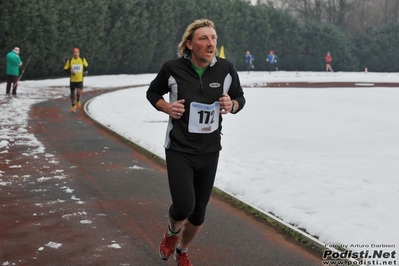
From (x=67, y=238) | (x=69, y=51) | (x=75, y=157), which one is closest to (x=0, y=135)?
(x=75, y=157)

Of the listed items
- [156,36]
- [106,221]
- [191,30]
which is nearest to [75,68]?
[106,221]

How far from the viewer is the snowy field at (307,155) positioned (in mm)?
6516

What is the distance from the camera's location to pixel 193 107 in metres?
4.77

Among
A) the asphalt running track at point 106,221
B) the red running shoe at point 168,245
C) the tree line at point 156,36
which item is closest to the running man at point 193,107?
the red running shoe at point 168,245

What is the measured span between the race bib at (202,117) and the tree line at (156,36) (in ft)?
91.0

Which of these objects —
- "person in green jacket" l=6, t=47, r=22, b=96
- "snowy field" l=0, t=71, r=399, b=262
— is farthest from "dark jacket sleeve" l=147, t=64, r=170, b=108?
"person in green jacket" l=6, t=47, r=22, b=96

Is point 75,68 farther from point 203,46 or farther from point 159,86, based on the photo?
point 203,46

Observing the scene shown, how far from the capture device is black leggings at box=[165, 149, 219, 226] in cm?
475

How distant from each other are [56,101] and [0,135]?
9180 millimetres

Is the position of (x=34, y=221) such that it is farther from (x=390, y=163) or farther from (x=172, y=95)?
(x=390, y=163)

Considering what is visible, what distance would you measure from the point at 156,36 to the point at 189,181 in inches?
1557

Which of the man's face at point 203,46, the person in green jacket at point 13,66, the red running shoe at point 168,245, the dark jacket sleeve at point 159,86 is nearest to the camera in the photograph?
the man's face at point 203,46

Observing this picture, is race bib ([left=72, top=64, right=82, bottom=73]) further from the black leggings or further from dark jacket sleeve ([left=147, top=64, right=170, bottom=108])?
the black leggings

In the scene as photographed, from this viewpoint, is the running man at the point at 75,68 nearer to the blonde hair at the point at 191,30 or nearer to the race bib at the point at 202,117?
the blonde hair at the point at 191,30
